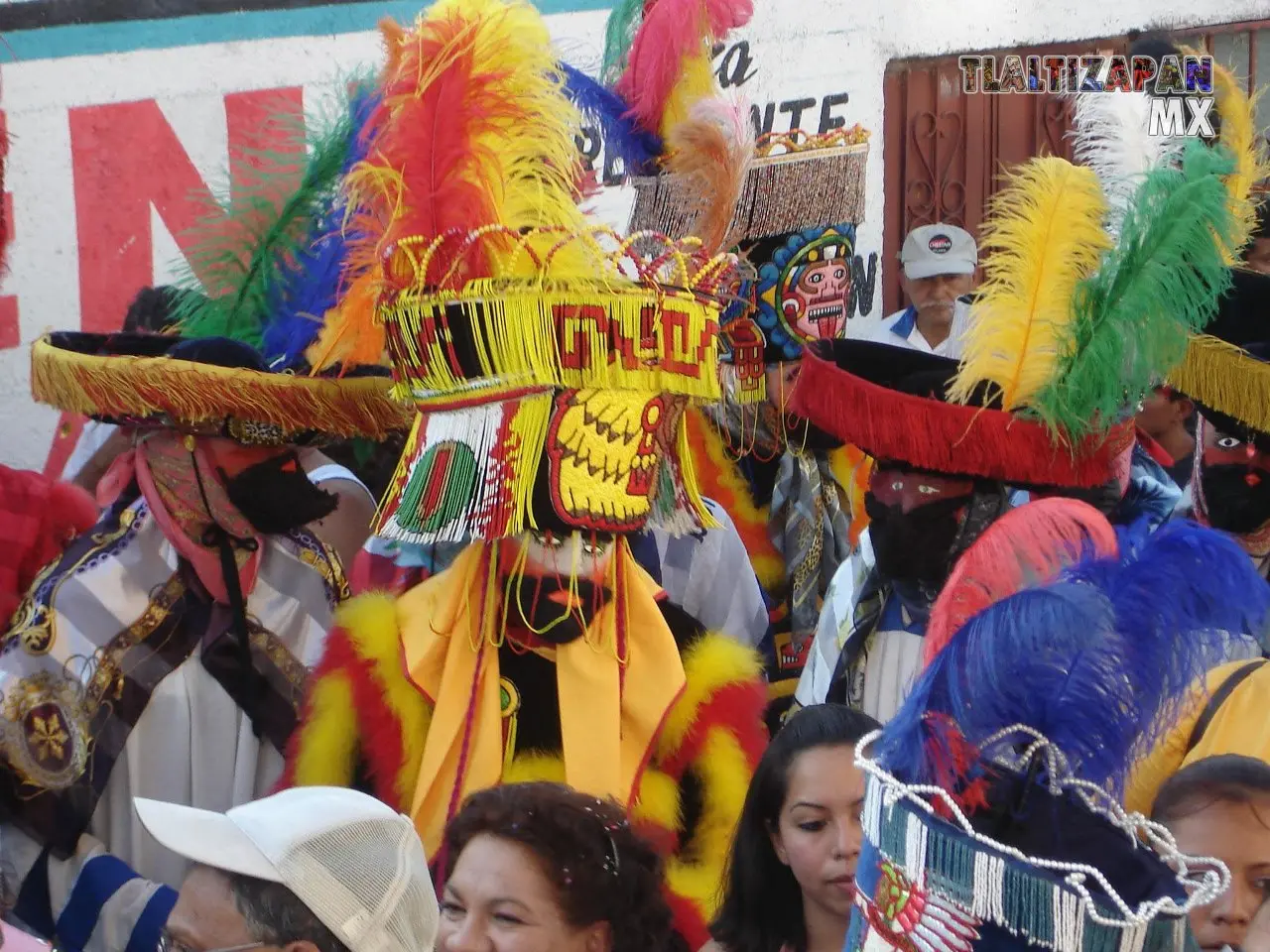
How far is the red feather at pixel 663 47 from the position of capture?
14.3ft

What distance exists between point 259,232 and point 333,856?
6.57 feet

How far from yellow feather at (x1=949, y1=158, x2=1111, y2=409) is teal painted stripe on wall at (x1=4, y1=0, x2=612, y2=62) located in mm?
3032

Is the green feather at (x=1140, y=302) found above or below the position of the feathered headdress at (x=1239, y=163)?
below

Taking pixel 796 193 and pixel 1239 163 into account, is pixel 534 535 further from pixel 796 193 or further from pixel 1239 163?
pixel 1239 163

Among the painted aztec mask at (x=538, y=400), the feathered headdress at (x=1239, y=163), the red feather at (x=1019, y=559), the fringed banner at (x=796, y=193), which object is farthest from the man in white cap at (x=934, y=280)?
the red feather at (x=1019, y=559)

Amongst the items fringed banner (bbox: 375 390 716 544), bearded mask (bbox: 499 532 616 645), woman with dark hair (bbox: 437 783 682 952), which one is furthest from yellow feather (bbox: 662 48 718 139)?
woman with dark hair (bbox: 437 783 682 952)

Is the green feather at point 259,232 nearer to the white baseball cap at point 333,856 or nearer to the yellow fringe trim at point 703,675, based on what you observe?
the yellow fringe trim at point 703,675

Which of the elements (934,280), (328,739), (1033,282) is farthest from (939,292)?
(328,739)

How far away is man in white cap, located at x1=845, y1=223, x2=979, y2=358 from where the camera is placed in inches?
226

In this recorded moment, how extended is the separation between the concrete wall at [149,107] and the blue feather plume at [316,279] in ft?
7.41

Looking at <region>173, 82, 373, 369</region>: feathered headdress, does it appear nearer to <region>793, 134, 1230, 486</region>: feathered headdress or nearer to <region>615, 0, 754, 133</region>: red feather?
<region>615, 0, 754, 133</region>: red feather

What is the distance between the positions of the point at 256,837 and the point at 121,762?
1386 mm

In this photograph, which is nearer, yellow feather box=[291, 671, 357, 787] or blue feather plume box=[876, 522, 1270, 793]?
blue feather plume box=[876, 522, 1270, 793]

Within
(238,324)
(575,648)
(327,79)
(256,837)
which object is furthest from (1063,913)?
(327,79)
